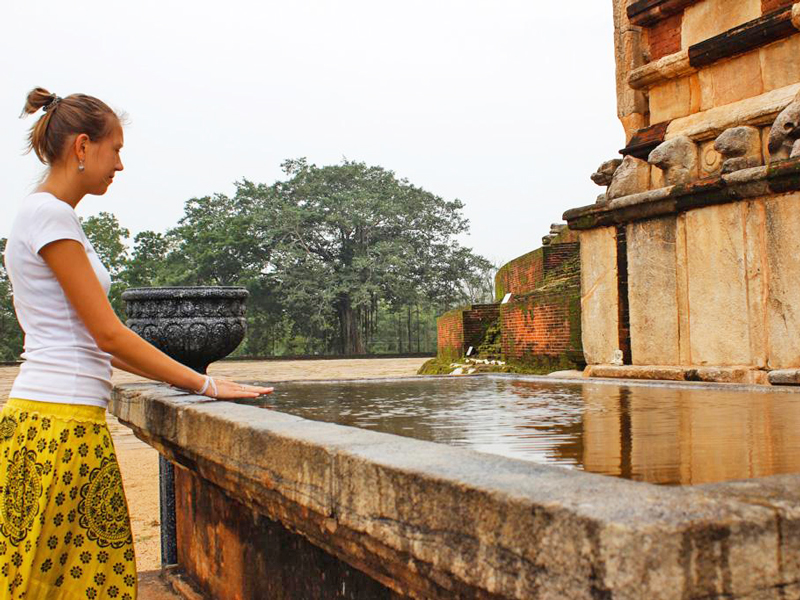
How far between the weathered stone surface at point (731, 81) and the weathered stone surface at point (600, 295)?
1330mm

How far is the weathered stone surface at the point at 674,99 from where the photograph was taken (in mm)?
5797

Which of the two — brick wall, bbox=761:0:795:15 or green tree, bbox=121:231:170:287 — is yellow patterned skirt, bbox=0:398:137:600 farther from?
green tree, bbox=121:231:170:287

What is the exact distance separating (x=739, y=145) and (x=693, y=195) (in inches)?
17.3

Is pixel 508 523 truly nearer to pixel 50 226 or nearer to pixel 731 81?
pixel 50 226

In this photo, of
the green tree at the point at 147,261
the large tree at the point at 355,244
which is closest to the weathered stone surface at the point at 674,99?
the large tree at the point at 355,244

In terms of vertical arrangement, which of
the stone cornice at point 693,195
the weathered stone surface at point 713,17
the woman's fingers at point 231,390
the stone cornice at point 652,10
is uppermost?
the stone cornice at point 652,10

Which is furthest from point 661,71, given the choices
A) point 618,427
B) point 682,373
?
point 618,427

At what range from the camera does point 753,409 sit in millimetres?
2799

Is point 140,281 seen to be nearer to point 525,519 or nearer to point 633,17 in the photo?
point 633,17

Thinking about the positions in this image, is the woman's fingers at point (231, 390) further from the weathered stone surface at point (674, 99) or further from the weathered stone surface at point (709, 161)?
the weathered stone surface at point (674, 99)

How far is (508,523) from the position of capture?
1024 millimetres

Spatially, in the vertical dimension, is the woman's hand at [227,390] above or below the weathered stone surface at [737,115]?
below

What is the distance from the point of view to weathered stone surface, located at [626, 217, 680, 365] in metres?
4.88

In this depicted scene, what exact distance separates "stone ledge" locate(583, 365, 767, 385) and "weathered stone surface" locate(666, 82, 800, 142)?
1682 millimetres
